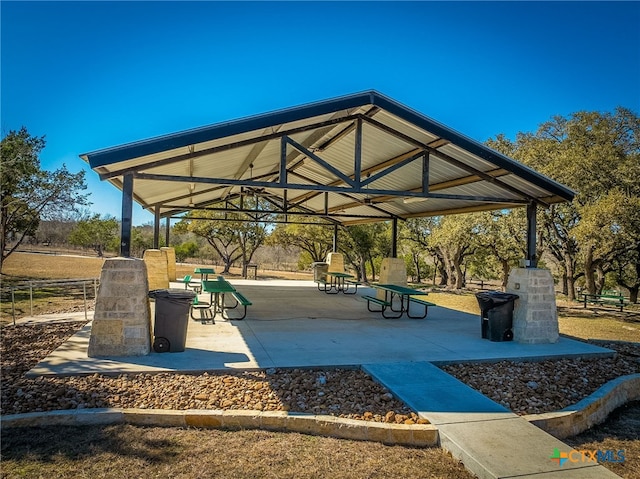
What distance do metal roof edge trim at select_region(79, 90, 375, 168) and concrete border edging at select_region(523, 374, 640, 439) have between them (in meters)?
4.51

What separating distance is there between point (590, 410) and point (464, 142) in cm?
391

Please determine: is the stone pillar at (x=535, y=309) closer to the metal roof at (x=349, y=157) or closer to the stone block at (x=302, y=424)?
the metal roof at (x=349, y=157)

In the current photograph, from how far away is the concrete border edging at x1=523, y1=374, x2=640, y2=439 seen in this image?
13.3ft

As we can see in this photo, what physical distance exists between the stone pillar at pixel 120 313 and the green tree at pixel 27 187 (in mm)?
12975

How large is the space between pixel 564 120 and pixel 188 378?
23616mm

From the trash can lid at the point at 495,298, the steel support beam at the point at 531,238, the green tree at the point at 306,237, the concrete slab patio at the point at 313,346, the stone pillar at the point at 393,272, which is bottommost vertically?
the concrete slab patio at the point at 313,346

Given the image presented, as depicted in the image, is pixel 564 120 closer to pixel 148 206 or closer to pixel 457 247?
pixel 457 247

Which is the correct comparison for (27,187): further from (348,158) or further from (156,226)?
(348,158)

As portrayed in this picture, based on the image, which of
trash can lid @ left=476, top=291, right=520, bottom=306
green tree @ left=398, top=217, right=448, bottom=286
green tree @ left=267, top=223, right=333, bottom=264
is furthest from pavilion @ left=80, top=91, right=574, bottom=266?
green tree @ left=398, top=217, right=448, bottom=286

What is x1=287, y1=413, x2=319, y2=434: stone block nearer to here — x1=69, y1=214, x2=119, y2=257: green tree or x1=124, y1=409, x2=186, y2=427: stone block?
x1=124, y1=409, x2=186, y2=427: stone block

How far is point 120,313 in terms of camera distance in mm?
5387

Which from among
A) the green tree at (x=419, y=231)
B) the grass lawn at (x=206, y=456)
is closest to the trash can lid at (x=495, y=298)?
the grass lawn at (x=206, y=456)

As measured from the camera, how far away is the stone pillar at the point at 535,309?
22.7 feet

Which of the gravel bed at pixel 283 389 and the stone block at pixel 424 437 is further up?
the gravel bed at pixel 283 389
